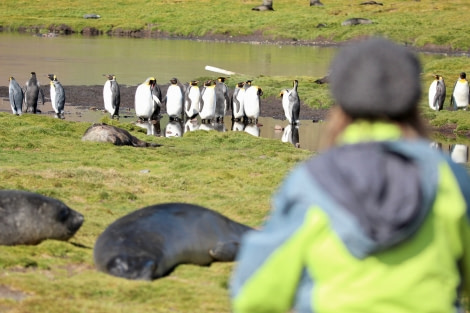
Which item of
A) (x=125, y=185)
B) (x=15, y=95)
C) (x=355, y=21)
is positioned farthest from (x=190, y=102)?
(x=355, y=21)

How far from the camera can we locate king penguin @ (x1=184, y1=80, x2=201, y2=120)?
27.6 meters

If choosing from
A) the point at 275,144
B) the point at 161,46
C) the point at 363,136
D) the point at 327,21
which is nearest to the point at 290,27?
the point at 327,21

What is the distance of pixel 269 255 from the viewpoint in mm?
2496

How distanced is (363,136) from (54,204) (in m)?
5.82

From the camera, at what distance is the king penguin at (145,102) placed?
26109mm

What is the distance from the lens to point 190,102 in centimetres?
2770

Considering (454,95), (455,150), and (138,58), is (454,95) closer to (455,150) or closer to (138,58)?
(455,150)

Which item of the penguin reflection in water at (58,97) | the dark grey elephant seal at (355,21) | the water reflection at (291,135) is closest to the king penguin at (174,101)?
the penguin reflection in water at (58,97)

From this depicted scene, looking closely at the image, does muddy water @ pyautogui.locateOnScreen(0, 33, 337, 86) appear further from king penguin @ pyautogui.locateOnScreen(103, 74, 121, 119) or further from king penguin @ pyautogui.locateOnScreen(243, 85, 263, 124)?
king penguin @ pyautogui.locateOnScreen(243, 85, 263, 124)

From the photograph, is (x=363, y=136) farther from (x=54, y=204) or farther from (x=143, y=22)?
(x=143, y=22)

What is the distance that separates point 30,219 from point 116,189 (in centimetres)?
352

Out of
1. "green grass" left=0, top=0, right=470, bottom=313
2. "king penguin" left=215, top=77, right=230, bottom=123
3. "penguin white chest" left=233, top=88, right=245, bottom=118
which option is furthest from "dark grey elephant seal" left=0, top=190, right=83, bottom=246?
"king penguin" left=215, top=77, right=230, bottom=123

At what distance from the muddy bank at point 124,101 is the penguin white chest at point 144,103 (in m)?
2.59

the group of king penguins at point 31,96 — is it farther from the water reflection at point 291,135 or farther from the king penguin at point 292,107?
the king penguin at point 292,107
